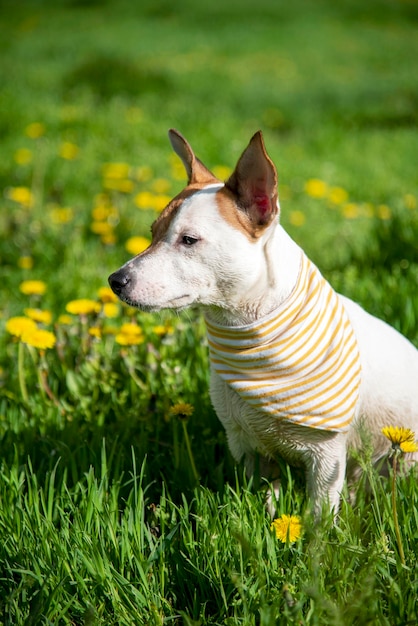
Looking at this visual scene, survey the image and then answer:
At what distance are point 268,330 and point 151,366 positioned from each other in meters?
1.04

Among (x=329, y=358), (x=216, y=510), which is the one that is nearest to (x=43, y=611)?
(x=216, y=510)

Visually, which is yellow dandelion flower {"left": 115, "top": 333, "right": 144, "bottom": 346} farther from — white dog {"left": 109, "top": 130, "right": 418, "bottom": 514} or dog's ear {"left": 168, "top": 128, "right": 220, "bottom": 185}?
dog's ear {"left": 168, "top": 128, "right": 220, "bottom": 185}

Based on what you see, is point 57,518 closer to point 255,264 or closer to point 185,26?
point 255,264

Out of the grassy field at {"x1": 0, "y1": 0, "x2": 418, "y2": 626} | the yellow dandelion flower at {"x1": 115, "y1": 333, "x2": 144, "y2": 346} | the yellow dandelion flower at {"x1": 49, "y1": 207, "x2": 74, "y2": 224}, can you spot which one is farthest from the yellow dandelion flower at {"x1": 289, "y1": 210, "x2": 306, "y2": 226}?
the yellow dandelion flower at {"x1": 115, "y1": 333, "x2": 144, "y2": 346}

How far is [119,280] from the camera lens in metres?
2.02

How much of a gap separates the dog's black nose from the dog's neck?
0.99 feet

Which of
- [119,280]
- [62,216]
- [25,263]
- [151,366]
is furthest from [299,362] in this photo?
[62,216]

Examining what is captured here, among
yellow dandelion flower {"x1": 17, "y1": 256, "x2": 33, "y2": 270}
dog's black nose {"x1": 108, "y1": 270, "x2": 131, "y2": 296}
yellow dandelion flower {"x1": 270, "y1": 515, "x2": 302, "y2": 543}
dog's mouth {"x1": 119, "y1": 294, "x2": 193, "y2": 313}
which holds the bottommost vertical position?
yellow dandelion flower {"x1": 270, "y1": 515, "x2": 302, "y2": 543}

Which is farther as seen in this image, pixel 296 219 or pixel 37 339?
pixel 296 219

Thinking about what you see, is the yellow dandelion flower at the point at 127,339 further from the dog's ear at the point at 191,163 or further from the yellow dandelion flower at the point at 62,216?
the yellow dandelion flower at the point at 62,216

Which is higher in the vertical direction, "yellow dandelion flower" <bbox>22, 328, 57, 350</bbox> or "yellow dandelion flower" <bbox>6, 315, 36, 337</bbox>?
"yellow dandelion flower" <bbox>6, 315, 36, 337</bbox>

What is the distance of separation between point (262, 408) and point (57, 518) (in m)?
0.79

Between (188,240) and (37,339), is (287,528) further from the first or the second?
(37,339)

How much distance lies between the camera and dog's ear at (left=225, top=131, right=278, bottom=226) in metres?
1.94
